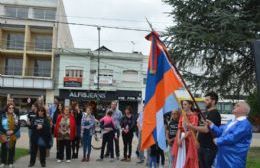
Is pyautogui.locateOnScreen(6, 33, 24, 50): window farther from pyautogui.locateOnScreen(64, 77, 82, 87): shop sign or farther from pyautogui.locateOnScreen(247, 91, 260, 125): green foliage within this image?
pyautogui.locateOnScreen(247, 91, 260, 125): green foliage

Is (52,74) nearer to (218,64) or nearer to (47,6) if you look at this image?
(47,6)

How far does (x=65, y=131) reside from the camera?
15.0m

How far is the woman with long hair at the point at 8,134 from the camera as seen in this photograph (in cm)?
1354

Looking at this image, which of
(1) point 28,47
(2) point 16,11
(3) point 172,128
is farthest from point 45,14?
(3) point 172,128

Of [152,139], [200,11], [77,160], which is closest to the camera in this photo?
[152,139]

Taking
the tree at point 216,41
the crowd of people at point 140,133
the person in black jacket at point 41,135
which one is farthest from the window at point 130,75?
the person in black jacket at point 41,135

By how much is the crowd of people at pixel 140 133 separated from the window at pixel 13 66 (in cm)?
3898

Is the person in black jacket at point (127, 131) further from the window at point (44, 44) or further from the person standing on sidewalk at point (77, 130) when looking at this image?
the window at point (44, 44)

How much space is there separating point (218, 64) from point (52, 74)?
34.3 m

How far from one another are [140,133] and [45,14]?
44687 mm

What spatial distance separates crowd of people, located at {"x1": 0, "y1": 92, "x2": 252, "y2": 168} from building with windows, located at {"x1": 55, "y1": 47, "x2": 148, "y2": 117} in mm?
37427

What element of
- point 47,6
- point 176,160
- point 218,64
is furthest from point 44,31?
point 176,160

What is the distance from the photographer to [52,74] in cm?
5522

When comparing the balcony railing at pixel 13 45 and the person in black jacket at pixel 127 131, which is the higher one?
the balcony railing at pixel 13 45
